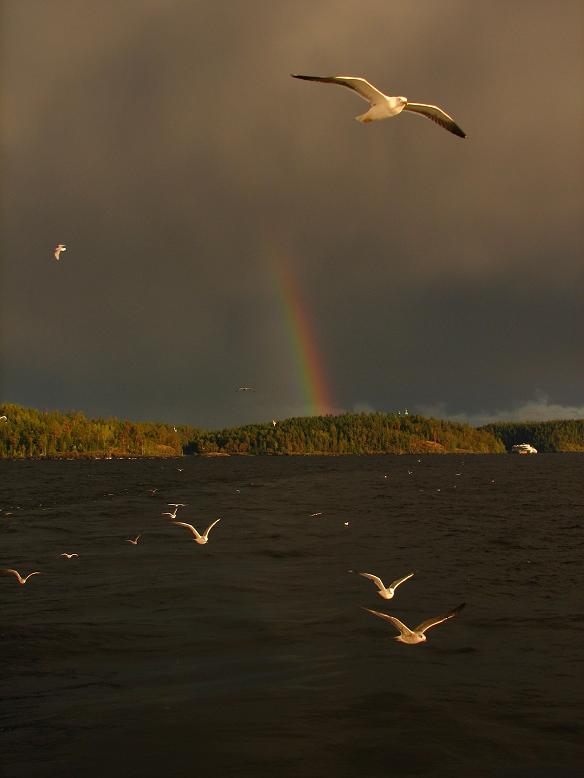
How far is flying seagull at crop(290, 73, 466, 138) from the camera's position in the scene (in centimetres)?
1692

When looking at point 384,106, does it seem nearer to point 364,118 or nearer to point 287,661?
point 364,118

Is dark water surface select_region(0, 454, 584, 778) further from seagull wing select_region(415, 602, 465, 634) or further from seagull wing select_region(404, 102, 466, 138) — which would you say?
→ seagull wing select_region(404, 102, 466, 138)

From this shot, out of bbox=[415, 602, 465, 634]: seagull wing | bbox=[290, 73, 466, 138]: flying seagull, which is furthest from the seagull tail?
bbox=[415, 602, 465, 634]: seagull wing

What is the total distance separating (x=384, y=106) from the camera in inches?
707

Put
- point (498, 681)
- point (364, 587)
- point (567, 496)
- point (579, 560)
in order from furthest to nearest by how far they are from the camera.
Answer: point (567, 496)
point (579, 560)
point (364, 587)
point (498, 681)

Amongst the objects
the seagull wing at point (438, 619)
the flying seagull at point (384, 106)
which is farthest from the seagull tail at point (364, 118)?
the seagull wing at point (438, 619)

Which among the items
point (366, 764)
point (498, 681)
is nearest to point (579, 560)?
Answer: point (498, 681)

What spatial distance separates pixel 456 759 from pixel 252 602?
12.5 metres

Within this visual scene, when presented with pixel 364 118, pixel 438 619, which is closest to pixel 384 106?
pixel 364 118

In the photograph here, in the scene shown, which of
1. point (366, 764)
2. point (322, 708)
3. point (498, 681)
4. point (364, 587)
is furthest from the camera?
point (364, 587)

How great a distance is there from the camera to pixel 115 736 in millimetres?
13000

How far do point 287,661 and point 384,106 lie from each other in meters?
13.4

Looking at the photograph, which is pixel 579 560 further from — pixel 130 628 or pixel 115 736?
pixel 115 736

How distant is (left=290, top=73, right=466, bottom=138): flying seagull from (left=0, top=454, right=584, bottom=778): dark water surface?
1266 cm
